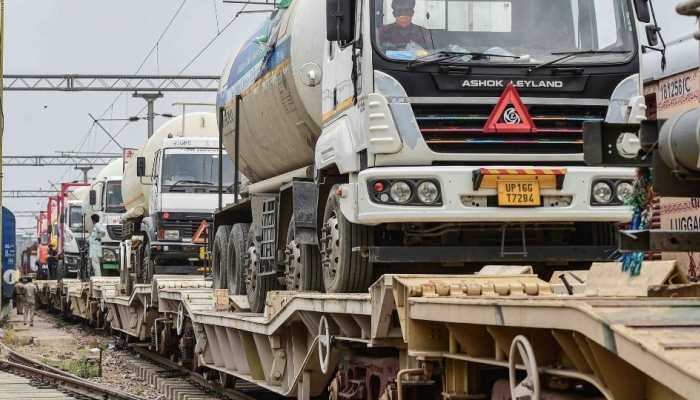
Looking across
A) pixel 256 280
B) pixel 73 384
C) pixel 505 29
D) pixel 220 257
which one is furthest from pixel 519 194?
pixel 73 384

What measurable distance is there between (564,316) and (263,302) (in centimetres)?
868

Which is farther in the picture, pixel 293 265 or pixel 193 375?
pixel 193 375

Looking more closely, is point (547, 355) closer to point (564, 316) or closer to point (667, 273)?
point (564, 316)

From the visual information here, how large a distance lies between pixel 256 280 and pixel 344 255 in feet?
13.2

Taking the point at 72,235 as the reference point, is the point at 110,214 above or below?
above

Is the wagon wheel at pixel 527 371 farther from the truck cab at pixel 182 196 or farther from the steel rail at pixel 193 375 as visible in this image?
the truck cab at pixel 182 196

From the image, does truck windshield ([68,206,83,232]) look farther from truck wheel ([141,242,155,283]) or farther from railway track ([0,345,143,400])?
railway track ([0,345,143,400])

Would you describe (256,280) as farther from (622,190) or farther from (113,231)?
(113,231)

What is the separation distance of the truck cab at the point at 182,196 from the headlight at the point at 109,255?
10.5 meters

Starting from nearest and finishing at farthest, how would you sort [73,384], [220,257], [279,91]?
[279,91] < [220,257] < [73,384]

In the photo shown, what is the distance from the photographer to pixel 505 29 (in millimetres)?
8867

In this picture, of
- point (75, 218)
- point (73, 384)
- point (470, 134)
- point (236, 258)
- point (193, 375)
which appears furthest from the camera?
point (75, 218)

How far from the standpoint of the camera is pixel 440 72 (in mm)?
8633

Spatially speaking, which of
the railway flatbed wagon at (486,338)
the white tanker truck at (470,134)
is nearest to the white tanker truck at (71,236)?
the railway flatbed wagon at (486,338)
